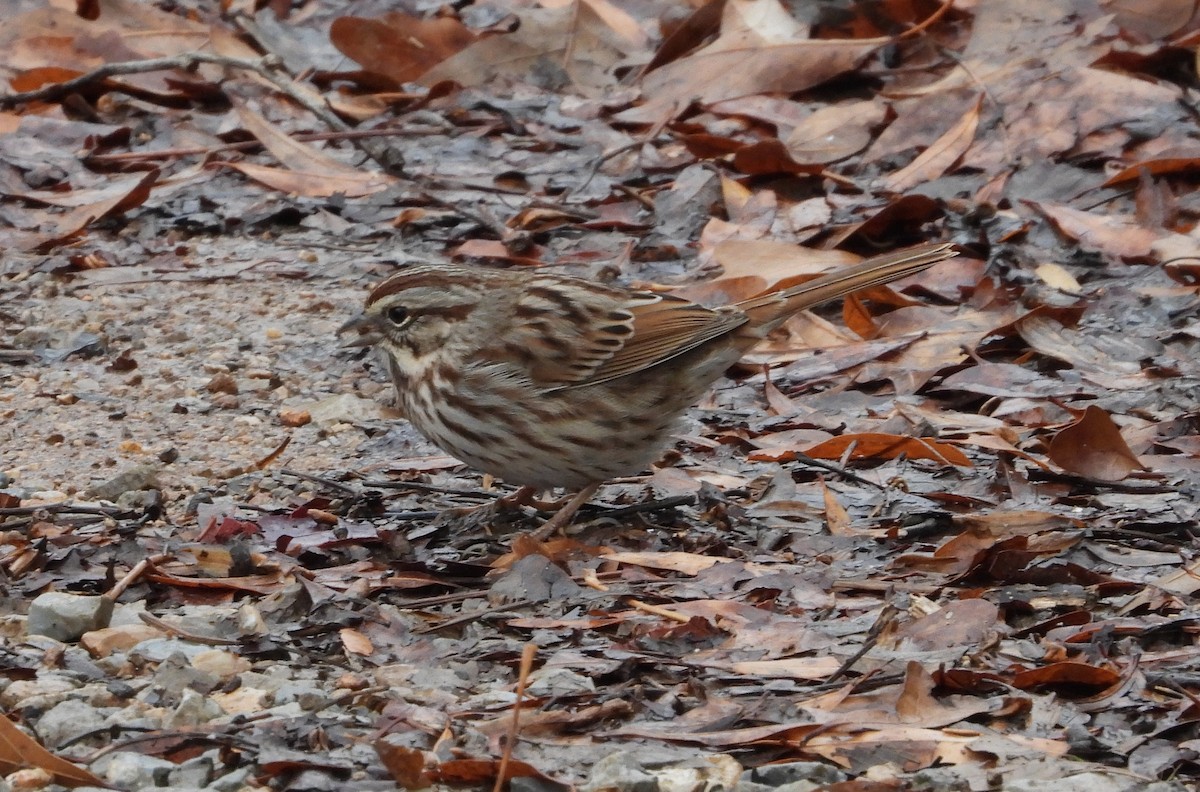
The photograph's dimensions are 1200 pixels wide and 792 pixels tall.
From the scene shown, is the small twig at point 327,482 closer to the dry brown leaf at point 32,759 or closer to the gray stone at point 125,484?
the gray stone at point 125,484

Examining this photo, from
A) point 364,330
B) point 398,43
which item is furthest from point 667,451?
point 398,43

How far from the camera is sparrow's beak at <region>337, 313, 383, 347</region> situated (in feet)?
19.3

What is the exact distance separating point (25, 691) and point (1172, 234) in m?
5.13

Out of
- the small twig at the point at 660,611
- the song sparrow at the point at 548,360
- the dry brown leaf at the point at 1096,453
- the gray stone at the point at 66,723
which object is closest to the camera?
the gray stone at the point at 66,723

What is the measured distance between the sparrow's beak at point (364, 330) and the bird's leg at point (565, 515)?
2.81 feet

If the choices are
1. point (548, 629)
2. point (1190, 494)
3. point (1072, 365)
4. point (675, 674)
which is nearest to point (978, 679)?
point (675, 674)

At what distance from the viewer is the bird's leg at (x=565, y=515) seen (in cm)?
545

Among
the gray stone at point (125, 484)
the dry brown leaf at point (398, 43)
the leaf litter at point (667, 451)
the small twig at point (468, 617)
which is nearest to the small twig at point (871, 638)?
the leaf litter at point (667, 451)

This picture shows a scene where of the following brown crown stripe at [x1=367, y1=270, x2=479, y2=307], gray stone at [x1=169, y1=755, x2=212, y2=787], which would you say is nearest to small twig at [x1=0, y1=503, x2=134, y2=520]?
brown crown stripe at [x1=367, y1=270, x2=479, y2=307]

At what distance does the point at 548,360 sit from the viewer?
5727mm

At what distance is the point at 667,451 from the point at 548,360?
66cm

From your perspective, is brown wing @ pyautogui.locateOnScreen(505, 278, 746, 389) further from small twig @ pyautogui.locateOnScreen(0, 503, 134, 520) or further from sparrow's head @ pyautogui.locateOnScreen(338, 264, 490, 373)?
small twig @ pyautogui.locateOnScreen(0, 503, 134, 520)

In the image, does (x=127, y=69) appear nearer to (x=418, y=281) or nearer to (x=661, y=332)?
(x=418, y=281)

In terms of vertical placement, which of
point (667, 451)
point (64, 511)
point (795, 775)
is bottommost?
point (667, 451)
